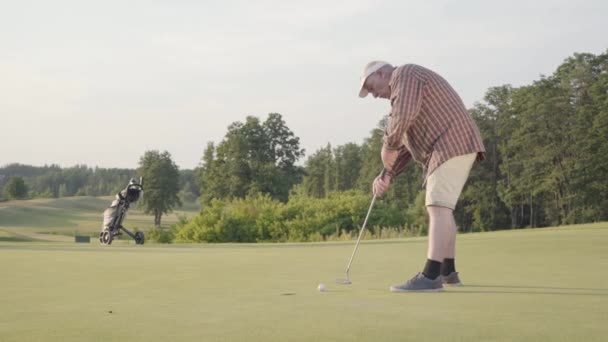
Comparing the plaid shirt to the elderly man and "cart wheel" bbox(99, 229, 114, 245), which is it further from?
"cart wheel" bbox(99, 229, 114, 245)

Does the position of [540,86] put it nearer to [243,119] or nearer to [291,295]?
[243,119]

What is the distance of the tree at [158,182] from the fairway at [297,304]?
89172 mm

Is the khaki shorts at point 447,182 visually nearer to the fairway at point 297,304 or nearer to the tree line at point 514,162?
the fairway at point 297,304

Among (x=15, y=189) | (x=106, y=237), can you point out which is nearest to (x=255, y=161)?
(x=106, y=237)

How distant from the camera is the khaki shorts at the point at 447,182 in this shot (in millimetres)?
5516

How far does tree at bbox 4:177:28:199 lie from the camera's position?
127 m

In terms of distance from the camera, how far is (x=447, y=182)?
5555 mm

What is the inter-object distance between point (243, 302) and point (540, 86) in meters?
57.8

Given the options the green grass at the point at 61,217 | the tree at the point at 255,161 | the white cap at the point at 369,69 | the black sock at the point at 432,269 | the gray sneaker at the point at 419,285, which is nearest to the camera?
the gray sneaker at the point at 419,285

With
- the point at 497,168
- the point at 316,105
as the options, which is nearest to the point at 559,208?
the point at 497,168

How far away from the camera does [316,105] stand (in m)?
49.8

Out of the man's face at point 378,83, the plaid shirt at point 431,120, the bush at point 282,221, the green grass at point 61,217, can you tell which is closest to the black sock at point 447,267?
the plaid shirt at point 431,120

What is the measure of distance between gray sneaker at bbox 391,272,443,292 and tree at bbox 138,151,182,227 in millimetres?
91794

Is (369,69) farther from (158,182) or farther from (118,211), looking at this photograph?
(158,182)
